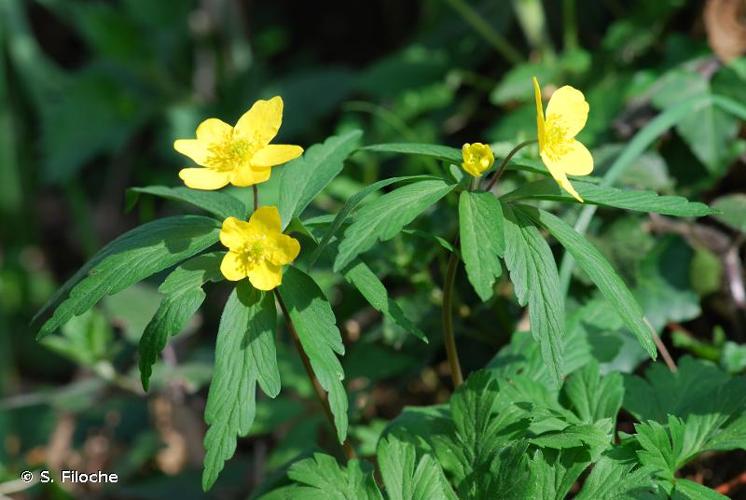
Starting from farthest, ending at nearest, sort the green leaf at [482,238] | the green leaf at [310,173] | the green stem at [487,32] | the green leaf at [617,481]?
the green stem at [487,32], the green leaf at [310,173], the green leaf at [617,481], the green leaf at [482,238]

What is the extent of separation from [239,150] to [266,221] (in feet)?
0.40

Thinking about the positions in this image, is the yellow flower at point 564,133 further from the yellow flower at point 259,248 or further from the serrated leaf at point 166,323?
the serrated leaf at point 166,323

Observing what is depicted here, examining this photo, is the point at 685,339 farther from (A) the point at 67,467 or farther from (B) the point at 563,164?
(A) the point at 67,467

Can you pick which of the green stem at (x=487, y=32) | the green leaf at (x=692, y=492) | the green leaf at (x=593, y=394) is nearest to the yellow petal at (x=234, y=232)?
the green leaf at (x=593, y=394)

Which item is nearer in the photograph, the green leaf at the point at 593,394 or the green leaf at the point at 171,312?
the green leaf at the point at 171,312

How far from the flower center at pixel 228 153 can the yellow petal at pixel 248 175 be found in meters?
0.02

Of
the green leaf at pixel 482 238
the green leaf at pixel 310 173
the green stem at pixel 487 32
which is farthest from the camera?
the green stem at pixel 487 32

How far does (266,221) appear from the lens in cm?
114

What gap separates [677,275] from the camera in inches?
72.7

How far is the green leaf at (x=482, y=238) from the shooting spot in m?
1.04

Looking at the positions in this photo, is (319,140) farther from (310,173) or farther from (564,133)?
(564,133)

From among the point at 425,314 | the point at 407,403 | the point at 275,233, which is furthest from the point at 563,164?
the point at 407,403

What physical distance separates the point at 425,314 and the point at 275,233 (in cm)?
75

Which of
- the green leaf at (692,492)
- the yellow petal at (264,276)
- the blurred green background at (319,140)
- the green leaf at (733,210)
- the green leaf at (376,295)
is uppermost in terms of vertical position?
the yellow petal at (264,276)
